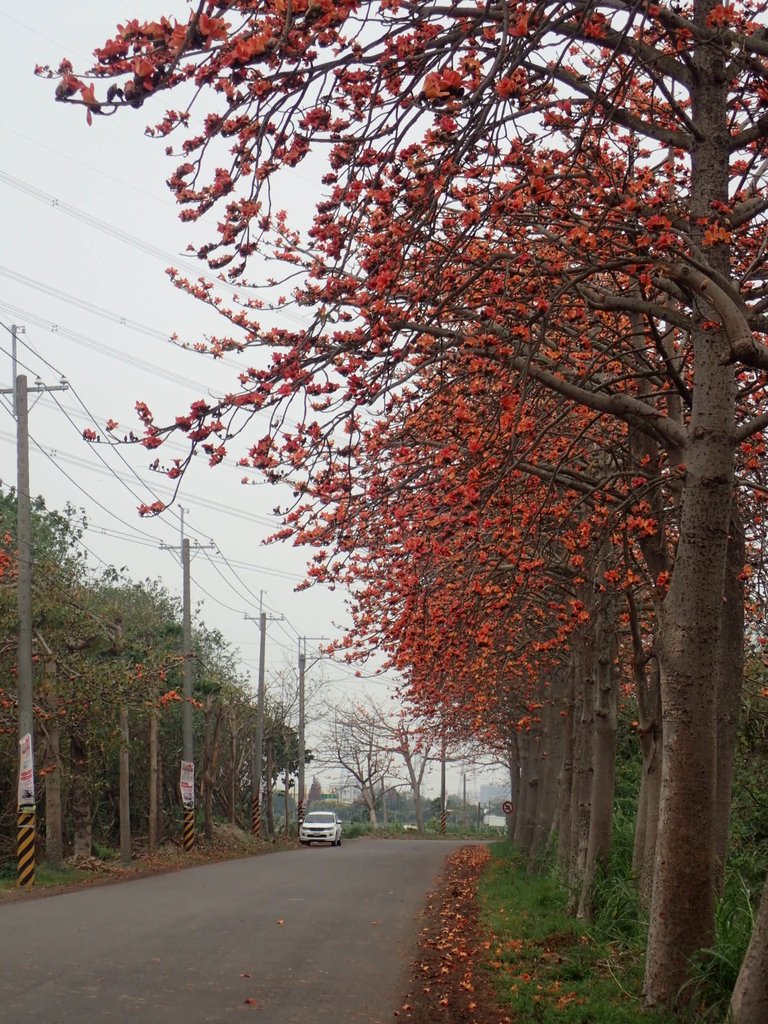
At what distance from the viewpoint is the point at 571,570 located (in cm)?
1487

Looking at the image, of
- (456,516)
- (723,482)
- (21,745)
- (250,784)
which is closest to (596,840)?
(456,516)

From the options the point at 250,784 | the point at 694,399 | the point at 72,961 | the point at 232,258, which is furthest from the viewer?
the point at 250,784

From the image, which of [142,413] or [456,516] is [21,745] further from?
[142,413]

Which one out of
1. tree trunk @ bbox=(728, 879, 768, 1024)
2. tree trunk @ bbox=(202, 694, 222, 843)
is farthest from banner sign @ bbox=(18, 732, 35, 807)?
tree trunk @ bbox=(728, 879, 768, 1024)

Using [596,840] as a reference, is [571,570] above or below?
above

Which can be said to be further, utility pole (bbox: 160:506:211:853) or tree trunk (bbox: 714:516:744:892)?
utility pole (bbox: 160:506:211:853)

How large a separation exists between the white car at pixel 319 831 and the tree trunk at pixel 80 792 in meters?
20.7

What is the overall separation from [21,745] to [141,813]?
16.4m

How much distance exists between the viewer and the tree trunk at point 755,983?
6.33 metres

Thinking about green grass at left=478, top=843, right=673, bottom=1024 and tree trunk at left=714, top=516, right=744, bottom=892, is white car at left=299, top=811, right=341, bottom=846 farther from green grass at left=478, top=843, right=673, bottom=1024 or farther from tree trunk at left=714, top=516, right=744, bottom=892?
tree trunk at left=714, top=516, right=744, bottom=892

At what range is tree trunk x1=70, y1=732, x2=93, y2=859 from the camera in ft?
89.0

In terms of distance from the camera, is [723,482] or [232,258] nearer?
[232,258]

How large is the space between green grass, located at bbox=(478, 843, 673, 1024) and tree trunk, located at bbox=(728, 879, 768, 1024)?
110 centimetres

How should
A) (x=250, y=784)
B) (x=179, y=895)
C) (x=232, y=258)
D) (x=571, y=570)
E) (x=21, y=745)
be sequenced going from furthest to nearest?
(x=250, y=784)
(x=21, y=745)
(x=179, y=895)
(x=571, y=570)
(x=232, y=258)
